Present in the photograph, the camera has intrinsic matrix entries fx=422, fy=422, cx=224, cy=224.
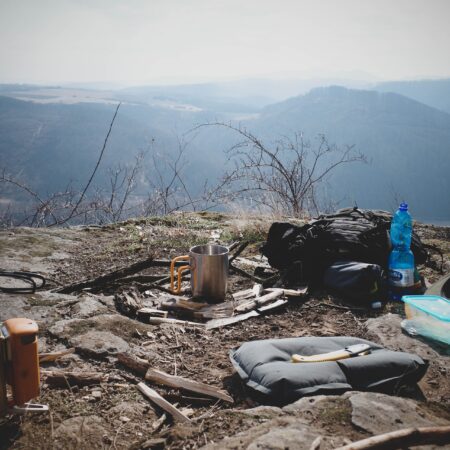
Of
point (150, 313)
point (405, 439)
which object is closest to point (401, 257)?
point (150, 313)

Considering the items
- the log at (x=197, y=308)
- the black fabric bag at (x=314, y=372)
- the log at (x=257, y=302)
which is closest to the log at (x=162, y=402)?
the black fabric bag at (x=314, y=372)

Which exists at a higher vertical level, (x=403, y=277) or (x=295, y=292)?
(x=403, y=277)

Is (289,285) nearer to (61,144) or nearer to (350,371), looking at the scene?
(350,371)

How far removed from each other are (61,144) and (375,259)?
89980 millimetres

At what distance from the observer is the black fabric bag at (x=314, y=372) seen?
2277mm

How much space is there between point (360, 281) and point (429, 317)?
32.8 inches

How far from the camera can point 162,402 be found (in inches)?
90.2

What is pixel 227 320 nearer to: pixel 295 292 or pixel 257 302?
pixel 257 302

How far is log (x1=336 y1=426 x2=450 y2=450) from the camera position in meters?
1.72

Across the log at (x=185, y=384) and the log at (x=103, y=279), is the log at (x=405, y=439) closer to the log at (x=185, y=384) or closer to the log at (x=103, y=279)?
the log at (x=185, y=384)

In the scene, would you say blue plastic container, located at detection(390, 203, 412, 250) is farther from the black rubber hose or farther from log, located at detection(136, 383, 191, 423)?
the black rubber hose

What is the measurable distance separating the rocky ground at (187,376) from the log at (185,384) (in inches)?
1.6

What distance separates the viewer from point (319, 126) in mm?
109688

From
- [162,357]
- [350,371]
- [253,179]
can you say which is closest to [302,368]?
[350,371]
